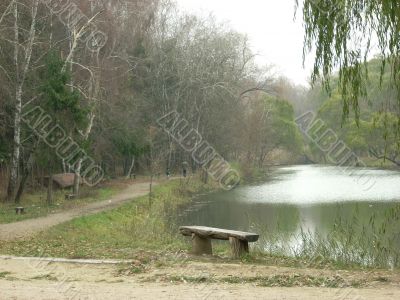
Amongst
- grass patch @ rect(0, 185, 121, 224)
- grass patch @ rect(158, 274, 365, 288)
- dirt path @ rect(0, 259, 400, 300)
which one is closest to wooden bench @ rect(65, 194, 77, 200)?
grass patch @ rect(0, 185, 121, 224)

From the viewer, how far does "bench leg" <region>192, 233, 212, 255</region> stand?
9.83 metres

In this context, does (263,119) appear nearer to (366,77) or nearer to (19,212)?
(19,212)

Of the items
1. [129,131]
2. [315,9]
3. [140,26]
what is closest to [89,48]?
[129,131]

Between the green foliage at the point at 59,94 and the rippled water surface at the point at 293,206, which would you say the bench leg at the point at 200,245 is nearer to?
the rippled water surface at the point at 293,206

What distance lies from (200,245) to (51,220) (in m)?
7.16

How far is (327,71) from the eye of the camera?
6676 millimetres

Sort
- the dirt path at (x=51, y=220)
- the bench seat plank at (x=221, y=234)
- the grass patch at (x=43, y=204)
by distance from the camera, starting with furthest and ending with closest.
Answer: the grass patch at (x=43, y=204)
the dirt path at (x=51, y=220)
the bench seat plank at (x=221, y=234)

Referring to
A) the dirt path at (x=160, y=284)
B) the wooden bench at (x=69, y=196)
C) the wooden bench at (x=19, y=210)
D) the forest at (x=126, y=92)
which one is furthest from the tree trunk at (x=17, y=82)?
the dirt path at (x=160, y=284)

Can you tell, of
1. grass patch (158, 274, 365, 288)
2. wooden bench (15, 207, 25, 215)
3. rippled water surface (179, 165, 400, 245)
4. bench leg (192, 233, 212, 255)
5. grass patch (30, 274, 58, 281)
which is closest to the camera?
grass patch (158, 274, 365, 288)

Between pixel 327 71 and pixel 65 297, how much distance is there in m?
4.21

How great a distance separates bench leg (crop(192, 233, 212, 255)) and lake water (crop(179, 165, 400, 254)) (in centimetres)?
397

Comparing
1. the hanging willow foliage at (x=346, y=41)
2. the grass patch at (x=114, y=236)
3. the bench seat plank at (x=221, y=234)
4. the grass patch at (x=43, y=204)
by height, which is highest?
the hanging willow foliage at (x=346, y=41)

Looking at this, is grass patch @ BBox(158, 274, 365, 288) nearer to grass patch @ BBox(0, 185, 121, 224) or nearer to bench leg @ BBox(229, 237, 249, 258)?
bench leg @ BBox(229, 237, 249, 258)

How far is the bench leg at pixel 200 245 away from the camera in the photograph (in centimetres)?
983
